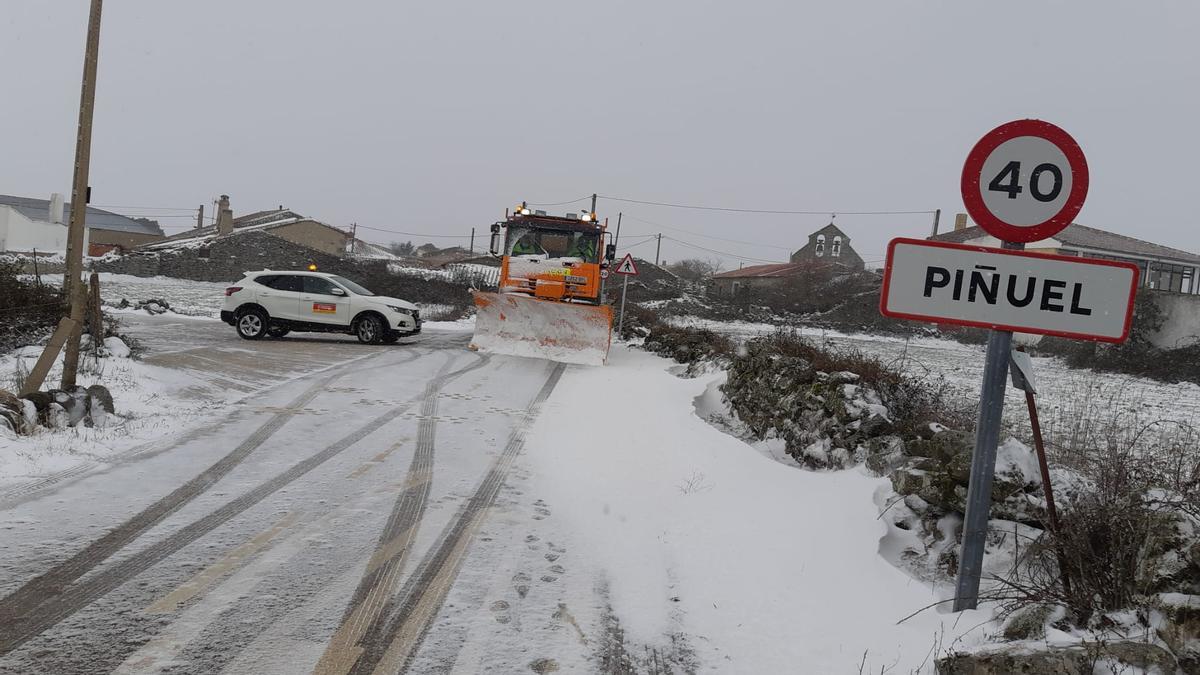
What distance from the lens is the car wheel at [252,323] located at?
15.5m

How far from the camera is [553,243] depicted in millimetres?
16062

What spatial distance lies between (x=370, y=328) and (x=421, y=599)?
42.6 ft

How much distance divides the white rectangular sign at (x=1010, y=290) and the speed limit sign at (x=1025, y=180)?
15 cm

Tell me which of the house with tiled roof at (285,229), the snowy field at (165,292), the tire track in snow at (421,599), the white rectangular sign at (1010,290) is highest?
the house with tiled roof at (285,229)

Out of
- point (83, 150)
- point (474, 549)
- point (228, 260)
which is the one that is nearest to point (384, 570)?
point (474, 549)

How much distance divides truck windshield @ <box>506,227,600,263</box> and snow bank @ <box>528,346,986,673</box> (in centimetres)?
873

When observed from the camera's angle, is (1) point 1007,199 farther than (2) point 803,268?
No

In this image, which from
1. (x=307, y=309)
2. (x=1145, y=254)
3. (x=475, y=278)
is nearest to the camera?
(x=307, y=309)

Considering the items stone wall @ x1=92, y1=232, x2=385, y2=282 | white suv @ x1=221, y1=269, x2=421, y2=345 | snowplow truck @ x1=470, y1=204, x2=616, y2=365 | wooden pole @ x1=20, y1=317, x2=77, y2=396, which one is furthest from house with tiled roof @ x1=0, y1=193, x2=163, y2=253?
wooden pole @ x1=20, y1=317, x2=77, y2=396

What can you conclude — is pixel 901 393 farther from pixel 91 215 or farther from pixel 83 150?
pixel 91 215

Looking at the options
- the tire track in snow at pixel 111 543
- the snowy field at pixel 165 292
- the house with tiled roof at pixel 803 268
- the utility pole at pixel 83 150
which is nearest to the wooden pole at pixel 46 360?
the utility pole at pixel 83 150

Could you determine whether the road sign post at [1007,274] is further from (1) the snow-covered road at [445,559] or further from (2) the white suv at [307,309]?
(2) the white suv at [307,309]

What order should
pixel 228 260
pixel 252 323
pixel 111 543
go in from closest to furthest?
pixel 111 543 → pixel 252 323 → pixel 228 260

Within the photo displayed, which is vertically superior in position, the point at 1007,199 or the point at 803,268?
the point at 803,268
